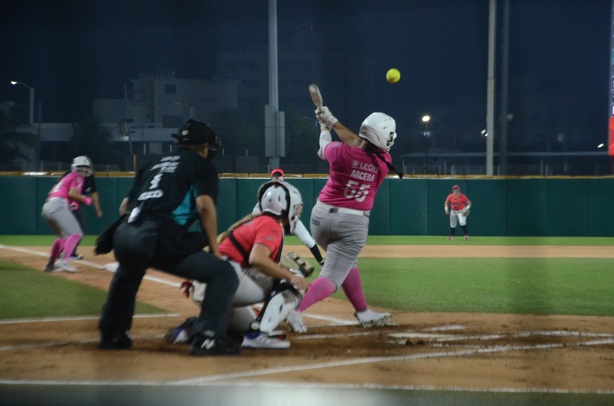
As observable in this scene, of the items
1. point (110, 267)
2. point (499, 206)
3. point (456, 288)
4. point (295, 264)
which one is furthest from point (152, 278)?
point (499, 206)

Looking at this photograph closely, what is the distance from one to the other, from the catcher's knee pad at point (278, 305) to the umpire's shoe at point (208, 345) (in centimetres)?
36

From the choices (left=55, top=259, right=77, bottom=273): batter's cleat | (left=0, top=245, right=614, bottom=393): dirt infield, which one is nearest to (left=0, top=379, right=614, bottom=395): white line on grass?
(left=0, top=245, right=614, bottom=393): dirt infield

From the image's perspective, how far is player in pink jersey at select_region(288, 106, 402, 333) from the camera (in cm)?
627

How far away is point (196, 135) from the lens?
539 cm

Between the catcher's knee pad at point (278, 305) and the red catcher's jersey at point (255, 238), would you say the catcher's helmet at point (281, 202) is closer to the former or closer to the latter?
the red catcher's jersey at point (255, 238)

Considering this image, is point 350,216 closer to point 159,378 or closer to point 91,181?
point 159,378

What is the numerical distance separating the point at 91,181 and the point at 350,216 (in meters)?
7.21

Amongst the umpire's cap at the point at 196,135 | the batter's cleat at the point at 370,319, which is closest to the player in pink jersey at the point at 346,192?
the batter's cleat at the point at 370,319

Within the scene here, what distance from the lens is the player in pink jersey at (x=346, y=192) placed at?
627cm

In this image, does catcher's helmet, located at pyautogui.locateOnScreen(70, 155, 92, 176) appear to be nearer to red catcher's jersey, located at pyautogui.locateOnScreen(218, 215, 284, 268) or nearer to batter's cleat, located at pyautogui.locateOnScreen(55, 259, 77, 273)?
batter's cleat, located at pyautogui.locateOnScreen(55, 259, 77, 273)

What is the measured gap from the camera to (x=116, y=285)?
543 cm

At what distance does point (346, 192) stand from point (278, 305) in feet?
4.09

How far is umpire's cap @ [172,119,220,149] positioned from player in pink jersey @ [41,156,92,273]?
6358 millimetres

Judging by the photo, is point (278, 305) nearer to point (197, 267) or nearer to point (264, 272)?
point (264, 272)
